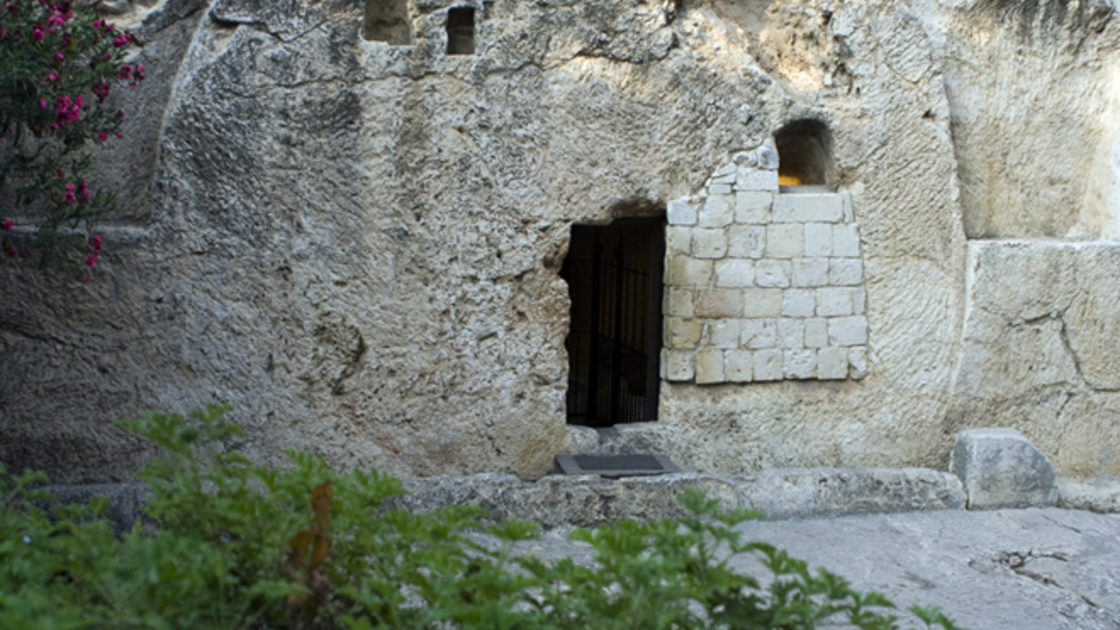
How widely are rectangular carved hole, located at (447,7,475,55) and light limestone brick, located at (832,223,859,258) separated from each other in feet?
7.00

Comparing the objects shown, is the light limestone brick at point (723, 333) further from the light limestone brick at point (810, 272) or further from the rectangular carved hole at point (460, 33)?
the rectangular carved hole at point (460, 33)

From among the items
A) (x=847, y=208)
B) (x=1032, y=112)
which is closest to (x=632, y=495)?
(x=847, y=208)

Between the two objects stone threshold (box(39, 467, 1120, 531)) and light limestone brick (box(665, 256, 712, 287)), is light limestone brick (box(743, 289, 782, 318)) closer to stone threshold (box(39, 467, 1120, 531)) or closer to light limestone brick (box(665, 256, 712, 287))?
light limestone brick (box(665, 256, 712, 287))

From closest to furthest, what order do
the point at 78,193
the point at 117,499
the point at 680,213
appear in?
the point at 78,193, the point at 117,499, the point at 680,213

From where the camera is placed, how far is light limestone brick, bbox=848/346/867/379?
17.3 ft

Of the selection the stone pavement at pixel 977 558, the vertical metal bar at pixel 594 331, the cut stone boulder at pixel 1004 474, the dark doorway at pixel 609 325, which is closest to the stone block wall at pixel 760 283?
the cut stone boulder at pixel 1004 474

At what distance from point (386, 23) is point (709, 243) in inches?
78.4

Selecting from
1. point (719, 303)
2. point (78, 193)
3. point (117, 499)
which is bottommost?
point (117, 499)

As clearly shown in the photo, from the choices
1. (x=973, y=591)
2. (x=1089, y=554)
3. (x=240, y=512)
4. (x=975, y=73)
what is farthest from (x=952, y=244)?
(x=240, y=512)

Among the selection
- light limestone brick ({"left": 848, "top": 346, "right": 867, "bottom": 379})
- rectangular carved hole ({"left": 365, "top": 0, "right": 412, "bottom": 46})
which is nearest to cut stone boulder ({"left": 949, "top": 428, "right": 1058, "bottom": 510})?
light limestone brick ({"left": 848, "top": 346, "right": 867, "bottom": 379})

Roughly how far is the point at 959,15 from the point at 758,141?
57.9 inches

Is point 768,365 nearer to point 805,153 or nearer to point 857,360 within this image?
point 857,360

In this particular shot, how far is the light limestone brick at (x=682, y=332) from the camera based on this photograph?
16.7 feet

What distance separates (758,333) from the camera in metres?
5.16
